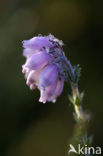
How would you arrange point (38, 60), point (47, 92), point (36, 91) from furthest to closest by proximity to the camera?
point (36, 91) → point (47, 92) → point (38, 60)

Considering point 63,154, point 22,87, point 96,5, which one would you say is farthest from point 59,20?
point 63,154

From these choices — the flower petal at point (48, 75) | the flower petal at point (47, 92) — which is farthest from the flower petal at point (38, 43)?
the flower petal at point (47, 92)

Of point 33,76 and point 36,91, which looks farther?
point 36,91

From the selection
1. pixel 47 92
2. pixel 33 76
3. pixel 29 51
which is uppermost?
pixel 29 51

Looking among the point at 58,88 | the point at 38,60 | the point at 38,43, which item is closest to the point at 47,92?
the point at 58,88

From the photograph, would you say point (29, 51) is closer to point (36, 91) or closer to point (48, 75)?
point (48, 75)

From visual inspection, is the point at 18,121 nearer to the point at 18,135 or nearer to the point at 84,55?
the point at 18,135

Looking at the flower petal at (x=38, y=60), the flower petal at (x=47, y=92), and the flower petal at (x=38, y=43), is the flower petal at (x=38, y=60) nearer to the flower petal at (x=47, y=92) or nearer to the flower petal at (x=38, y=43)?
the flower petal at (x=38, y=43)
